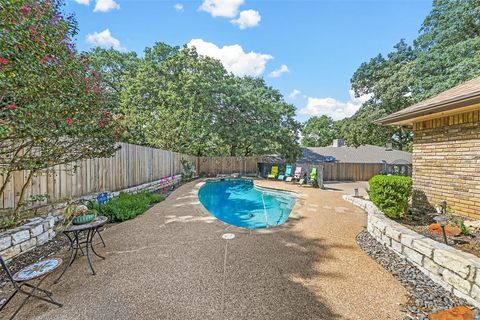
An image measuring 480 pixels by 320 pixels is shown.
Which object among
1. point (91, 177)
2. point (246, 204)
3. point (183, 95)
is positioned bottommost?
point (246, 204)

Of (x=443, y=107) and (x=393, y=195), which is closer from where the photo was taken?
(x=443, y=107)

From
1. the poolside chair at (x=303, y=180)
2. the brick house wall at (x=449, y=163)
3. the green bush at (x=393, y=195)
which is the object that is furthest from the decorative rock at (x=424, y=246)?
the poolside chair at (x=303, y=180)

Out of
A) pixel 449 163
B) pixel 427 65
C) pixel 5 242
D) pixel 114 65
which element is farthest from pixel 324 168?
pixel 114 65

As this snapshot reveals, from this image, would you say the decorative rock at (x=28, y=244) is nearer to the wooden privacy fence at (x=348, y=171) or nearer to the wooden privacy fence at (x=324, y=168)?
the wooden privacy fence at (x=324, y=168)

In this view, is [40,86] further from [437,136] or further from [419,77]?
[419,77]

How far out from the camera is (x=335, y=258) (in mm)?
3723

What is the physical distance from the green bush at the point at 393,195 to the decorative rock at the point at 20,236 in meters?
6.75

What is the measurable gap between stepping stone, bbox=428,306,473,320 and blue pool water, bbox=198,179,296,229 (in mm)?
4038

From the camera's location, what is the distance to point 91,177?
19.5 ft

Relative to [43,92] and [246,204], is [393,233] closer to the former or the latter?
[43,92]

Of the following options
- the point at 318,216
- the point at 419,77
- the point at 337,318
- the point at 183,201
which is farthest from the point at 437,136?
the point at 419,77

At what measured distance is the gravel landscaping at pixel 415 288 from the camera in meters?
2.48

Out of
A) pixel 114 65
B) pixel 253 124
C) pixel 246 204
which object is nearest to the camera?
pixel 246 204

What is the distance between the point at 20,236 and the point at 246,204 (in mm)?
8023
